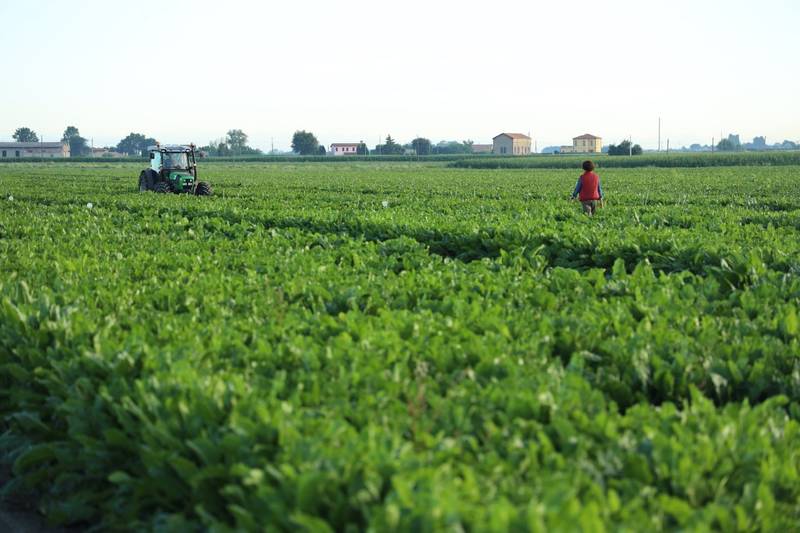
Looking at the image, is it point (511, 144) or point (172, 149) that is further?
point (511, 144)

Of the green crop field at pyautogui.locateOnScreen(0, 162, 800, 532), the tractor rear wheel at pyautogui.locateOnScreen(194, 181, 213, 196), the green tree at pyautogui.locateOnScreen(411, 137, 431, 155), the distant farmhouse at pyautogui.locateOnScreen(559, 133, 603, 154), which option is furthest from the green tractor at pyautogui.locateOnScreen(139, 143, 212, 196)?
the distant farmhouse at pyautogui.locateOnScreen(559, 133, 603, 154)

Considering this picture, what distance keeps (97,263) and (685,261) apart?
7.45 metres

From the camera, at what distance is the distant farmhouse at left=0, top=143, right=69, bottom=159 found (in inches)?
6255

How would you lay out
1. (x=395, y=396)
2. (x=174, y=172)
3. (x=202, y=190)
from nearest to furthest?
(x=395, y=396), (x=202, y=190), (x=174, y=172)

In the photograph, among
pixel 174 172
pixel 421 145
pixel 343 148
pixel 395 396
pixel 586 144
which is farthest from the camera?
pixel 343 148

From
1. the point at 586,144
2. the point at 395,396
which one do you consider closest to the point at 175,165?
the point at 395,396

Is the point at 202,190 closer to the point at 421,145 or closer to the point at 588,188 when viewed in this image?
the point at 588,188

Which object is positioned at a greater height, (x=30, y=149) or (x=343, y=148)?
(x=343, y=148)

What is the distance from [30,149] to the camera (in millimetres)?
163625

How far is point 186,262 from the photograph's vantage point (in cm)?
883

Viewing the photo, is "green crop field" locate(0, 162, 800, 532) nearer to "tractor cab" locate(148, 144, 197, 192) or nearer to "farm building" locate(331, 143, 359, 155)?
"tractor cab" locate(148, 144, 197, 192)

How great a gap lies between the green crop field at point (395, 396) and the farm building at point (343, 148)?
178338 millimetres

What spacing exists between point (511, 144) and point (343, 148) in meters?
41.6

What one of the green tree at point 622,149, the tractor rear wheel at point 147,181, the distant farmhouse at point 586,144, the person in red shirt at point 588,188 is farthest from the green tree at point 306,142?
the person in red shirt at point 588,188
